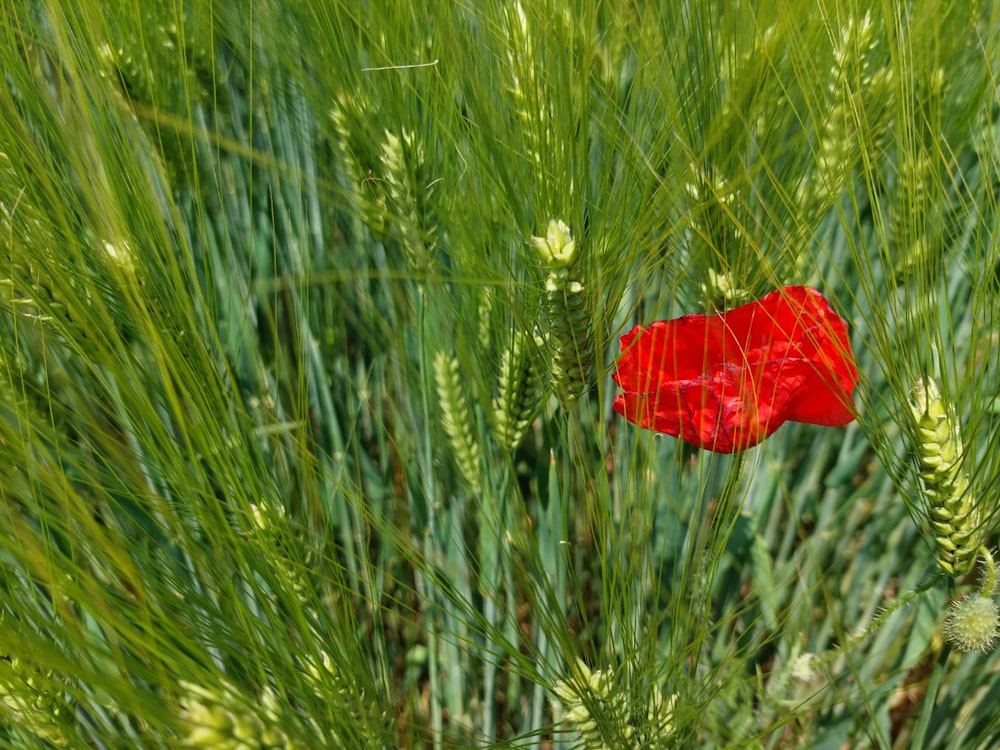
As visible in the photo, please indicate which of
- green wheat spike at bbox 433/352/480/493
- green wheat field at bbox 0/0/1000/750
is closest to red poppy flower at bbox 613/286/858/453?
green wheat field at bbox 0/0/1000/750

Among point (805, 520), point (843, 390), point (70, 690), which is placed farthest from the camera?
point (805, 520)

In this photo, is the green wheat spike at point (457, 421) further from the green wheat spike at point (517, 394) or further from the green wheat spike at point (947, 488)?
the green wheat spike at point (947, 488)

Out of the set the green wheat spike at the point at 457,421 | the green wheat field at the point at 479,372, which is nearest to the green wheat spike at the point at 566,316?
the green wheat field at the point at 479,372

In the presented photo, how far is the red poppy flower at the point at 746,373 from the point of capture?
44 cm

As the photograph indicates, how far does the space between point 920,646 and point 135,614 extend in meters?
0.56

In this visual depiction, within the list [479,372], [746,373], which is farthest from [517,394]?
[746,373]

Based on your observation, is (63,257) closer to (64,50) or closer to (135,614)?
(64,50)

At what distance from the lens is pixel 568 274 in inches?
18.1

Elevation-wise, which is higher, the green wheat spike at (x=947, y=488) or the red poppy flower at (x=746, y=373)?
the red poppy flower at (x=746, y=373)

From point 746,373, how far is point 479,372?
175mm

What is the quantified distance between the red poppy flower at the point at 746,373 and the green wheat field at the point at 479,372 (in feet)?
0.07

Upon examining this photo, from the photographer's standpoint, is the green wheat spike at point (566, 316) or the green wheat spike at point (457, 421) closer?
the green wheat spike at point (566, 316)

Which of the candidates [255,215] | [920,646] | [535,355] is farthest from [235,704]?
[255,215]

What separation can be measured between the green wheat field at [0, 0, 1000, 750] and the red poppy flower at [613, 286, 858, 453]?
2cm
